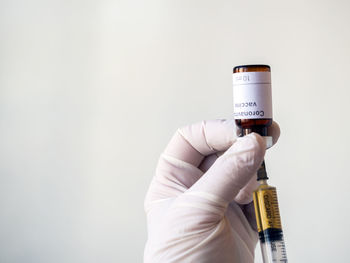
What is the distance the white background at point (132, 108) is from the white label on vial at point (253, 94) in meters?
0.67

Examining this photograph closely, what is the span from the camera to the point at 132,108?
1406 mm

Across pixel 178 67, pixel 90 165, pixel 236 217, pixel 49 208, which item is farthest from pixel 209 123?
pixel 49 208

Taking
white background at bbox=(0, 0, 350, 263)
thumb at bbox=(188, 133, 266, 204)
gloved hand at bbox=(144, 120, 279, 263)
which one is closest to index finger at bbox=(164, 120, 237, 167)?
gloved hand at bbox=(144, 120, 279, 263)

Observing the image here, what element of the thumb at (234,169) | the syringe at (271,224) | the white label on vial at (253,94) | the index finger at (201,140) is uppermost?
the white label on vial at (253,94)

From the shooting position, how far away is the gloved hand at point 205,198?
812 mm

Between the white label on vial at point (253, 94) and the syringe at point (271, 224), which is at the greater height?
the white label on vial at point (253, 94)

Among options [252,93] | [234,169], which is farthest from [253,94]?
[234,169]

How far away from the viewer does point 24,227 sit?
1403 millimetres

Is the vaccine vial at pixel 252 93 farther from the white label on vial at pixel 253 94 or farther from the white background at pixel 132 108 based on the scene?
the white background at pixel 132 108

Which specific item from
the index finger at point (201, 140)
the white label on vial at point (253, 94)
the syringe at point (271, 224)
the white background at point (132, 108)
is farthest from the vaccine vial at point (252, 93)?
the white background at point (132, 108)

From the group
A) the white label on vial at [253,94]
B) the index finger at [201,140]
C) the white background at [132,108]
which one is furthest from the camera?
the white background at [132,108]

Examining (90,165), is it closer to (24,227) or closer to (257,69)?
(24,227)

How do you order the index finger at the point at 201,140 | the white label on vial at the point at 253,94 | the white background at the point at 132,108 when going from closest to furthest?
the white label on vial at the point at 253,94 < the index finger at the point at 201,140 < the white background at the point at 132,108

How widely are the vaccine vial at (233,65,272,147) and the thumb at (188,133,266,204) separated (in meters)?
0.05
